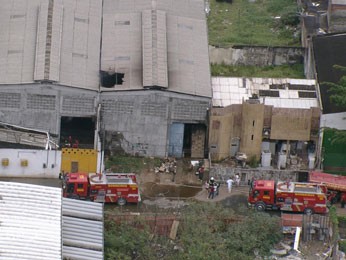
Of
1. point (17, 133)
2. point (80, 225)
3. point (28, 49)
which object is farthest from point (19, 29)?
point (80, 225)

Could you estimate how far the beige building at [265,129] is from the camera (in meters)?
64.0

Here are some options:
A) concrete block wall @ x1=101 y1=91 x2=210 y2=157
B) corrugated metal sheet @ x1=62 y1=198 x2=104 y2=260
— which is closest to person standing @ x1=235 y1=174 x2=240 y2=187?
concrete block wall @ x1=101 y1=91 x2=210 y2=157

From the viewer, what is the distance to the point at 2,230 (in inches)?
2023

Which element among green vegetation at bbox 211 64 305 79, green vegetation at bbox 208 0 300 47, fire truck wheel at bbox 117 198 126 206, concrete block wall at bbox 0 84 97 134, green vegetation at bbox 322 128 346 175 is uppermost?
green vegetation at bbox 208 0 300 47

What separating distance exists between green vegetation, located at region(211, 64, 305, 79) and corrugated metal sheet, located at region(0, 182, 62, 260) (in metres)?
21.7

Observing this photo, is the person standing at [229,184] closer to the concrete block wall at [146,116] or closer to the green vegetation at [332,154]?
the concrete block wall at [146,116]

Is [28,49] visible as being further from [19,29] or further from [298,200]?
[298,200]

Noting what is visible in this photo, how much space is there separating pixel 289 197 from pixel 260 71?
55.7ft

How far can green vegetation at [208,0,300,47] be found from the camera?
7919 centimetres

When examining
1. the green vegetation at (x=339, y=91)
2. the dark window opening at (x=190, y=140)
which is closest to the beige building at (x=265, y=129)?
the dark window opening at (x=190, y=140)

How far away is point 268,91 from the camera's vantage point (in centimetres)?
6631

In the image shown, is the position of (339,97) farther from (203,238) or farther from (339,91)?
(203,238)

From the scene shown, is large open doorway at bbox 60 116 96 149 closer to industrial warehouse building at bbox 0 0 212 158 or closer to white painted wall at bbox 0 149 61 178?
industrial warehouse building at bbox 0 0 212 158

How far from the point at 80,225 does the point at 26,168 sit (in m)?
7.41
